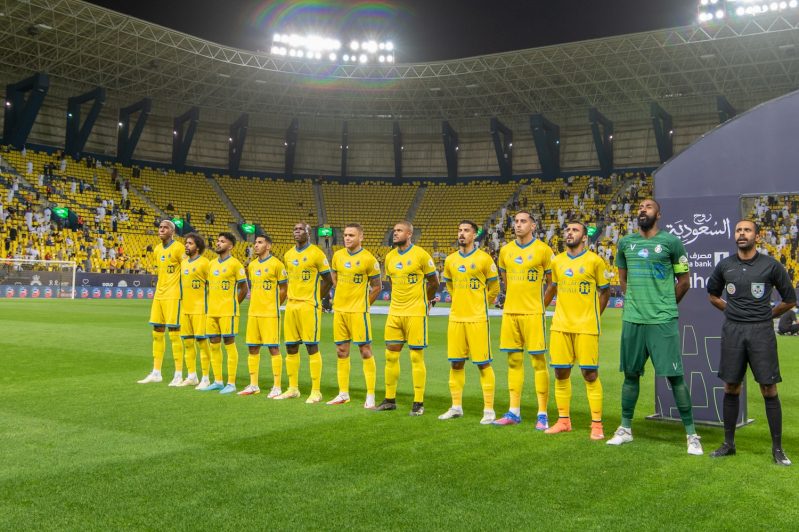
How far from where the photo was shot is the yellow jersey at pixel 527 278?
813 cm

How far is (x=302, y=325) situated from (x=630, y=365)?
4.48 meters

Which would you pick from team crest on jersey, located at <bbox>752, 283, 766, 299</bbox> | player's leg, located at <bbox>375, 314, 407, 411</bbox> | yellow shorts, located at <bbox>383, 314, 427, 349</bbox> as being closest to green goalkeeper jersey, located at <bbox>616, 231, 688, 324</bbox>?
team crest on jersey, located at <bbox>752, 283, 766, 299</bbox>

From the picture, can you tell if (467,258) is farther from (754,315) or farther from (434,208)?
(434,208)

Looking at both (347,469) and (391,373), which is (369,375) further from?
(347,469)

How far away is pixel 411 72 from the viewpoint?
46562mm

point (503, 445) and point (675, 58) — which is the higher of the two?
point (675, 58)

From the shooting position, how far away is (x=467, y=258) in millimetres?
8633

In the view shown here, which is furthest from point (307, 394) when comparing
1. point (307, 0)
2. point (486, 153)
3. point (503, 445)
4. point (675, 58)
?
point (486, 153)

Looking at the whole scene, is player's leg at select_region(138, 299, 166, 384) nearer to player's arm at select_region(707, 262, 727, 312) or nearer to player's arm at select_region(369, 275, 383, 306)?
player's arm at select_region(369, 275, 383, 306)

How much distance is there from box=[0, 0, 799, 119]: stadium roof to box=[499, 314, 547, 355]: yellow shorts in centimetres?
3337

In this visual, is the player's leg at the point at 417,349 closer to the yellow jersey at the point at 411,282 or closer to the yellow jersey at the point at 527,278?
the yellow jersey at the point at 411,282

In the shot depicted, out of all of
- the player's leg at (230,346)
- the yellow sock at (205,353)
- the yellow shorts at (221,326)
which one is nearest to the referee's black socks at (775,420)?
the player's leg at (230,346)

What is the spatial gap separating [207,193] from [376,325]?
31306 millimetres

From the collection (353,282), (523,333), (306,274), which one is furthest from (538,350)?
(306,274)
